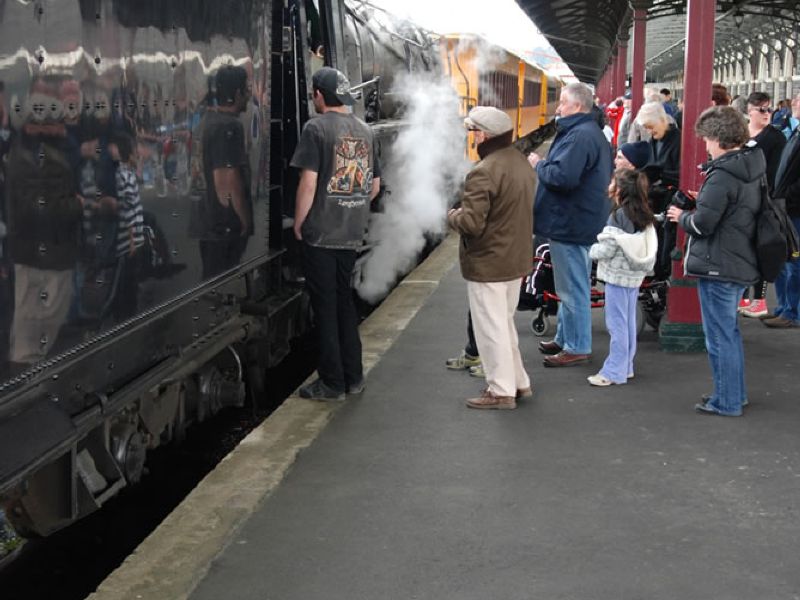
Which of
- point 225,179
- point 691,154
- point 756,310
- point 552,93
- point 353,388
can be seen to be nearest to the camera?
point 225,179

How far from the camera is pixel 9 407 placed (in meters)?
3.06

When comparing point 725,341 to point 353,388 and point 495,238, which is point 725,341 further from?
point 353,388

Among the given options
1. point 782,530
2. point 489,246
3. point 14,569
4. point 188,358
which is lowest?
point 14,569

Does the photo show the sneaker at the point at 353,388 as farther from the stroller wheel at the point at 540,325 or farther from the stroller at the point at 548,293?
the stroller wheel at the point at 540,325

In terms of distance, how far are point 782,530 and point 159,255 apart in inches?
101

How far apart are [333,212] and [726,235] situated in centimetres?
198

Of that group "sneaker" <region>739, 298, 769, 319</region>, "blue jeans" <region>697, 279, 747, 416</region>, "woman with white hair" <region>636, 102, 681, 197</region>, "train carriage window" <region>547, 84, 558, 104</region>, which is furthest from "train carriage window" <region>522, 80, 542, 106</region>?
"blue jeans" <region>697, 279, 747, 416</region>

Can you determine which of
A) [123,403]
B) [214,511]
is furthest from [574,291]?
[123,403]

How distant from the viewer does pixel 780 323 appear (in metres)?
7.72

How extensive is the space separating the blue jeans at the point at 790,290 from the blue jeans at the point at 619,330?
197 centimetres

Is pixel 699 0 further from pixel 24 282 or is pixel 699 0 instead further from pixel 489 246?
pixel 24 282

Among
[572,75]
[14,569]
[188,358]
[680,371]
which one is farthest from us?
[572,75]

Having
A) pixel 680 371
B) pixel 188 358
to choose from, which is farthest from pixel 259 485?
pixel 680 371

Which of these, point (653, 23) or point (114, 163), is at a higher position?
point (653, 23)
